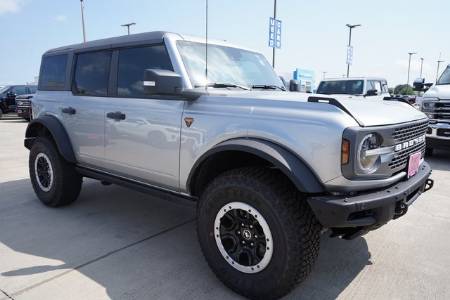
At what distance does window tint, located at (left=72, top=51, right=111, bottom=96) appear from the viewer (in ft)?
12.9

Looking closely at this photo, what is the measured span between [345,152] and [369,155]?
0.21 m

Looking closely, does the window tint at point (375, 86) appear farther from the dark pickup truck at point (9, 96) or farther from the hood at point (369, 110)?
the dark pickup truck at point (9, 96)

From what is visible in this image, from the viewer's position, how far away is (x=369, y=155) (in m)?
2.35

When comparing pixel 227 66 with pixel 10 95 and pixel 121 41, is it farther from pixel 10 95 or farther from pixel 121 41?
pixel 10 95

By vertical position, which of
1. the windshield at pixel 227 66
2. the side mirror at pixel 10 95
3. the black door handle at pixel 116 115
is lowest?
the side mirror at pixel 10 95

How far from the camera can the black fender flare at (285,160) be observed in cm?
233

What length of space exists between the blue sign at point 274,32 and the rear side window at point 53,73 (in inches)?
449

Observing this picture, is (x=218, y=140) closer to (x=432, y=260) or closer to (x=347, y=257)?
(x=347, y=257)

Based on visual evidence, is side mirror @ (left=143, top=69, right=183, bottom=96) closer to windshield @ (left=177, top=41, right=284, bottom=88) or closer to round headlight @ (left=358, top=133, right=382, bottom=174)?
windshield @ (left=177, top=41, right=284, bottom=88)

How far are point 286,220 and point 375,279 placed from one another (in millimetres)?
1105

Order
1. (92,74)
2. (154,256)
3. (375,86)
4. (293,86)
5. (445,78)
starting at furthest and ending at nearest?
(375,86), (445,78), (293,86), (92,74), (154,256)

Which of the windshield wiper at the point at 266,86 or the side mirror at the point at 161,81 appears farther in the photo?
the windshield wiper at the point at 266,86

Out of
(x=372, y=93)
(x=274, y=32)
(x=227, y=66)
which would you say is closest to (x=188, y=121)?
(x=227, y=66)

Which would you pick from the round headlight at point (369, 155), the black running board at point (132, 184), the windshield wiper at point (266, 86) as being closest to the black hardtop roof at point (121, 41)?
the windshield wiper at point (266, 86)
